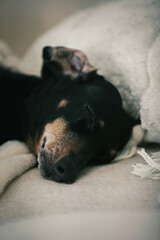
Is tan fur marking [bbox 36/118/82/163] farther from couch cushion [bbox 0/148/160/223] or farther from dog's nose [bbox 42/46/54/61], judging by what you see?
dog's nose [bbox 42/46/54/61]

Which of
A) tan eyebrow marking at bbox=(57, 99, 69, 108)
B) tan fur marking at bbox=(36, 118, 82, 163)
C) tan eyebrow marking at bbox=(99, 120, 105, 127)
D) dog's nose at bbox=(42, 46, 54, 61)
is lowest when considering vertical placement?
tan eyebrow marking at bbox=(99, 120, 105, 127)

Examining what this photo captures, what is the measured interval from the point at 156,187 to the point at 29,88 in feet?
3.54

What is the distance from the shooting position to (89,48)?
1.85 m

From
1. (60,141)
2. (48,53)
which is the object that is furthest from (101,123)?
(48,53)

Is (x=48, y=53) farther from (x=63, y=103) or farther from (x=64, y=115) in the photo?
(x=64, y=115)

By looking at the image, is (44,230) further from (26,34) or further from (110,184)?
(26,34)

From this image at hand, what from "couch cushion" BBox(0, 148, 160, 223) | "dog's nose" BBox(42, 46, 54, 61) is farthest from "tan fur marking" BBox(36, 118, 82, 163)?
"dog's nose" BBox(42, 46, 54, 61)

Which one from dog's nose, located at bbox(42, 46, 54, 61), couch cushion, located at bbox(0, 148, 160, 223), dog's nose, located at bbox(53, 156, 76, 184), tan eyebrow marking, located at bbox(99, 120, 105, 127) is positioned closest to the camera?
couch cushion, located at bbox(0, 148, 160, 223)

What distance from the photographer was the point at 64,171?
3.65ft

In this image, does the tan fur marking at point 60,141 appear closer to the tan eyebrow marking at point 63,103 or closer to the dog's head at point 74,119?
the dog's head at point 74,119

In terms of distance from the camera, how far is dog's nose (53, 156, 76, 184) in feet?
3.64

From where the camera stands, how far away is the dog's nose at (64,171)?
111cm

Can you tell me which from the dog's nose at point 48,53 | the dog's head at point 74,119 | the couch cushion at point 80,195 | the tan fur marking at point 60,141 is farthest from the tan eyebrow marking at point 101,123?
the dog's nose at point 48,53

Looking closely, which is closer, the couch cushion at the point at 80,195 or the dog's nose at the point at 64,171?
the couch cushion at the point at 80,195
